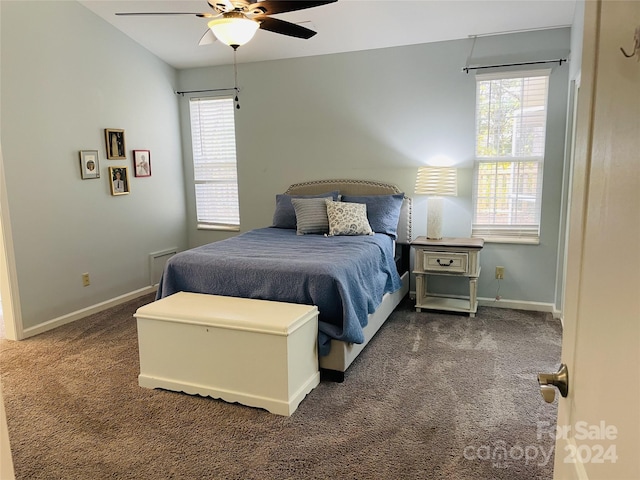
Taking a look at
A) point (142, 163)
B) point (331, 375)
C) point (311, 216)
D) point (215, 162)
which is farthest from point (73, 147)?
point (331, 375)

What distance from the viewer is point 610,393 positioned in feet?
2.32

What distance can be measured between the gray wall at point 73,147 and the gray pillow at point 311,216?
1.82 metres

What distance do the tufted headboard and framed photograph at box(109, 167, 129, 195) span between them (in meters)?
1.71

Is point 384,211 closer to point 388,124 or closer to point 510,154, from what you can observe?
point 388,124

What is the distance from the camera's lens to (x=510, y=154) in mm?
4289

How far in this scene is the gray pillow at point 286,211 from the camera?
4.68 meters

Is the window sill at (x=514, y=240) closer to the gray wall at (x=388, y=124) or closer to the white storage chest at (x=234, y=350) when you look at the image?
the gray wall at (x=388, y=124)

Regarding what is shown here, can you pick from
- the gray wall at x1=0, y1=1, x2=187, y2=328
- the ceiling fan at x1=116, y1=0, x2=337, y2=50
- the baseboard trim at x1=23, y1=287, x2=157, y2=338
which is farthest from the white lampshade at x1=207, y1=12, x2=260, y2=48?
the baseboard trim at x1=23, y1=287, x2=157, y2=338

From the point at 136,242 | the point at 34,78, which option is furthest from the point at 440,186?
the point at 34,78

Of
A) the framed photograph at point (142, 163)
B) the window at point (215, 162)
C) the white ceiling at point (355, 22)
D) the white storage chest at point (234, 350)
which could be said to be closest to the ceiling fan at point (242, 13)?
the white ceiling at point (355, 22)

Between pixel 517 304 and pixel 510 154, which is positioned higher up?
pixel 510 154

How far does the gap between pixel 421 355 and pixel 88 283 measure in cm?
311

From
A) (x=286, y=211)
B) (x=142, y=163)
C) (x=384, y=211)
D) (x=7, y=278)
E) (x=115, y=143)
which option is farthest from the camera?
(x=142, y=163)

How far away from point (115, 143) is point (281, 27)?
2.41m
